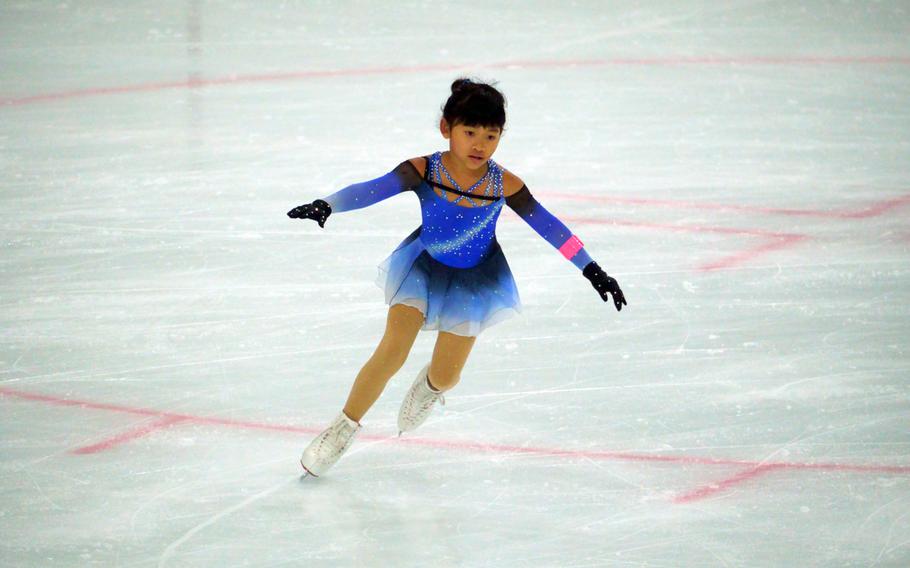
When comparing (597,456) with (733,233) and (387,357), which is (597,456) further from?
(733,233)

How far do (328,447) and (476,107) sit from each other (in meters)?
1.07

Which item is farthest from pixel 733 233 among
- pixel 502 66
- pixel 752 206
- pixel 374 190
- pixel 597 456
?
pixel 502 66

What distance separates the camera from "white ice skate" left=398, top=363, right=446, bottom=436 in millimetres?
4211

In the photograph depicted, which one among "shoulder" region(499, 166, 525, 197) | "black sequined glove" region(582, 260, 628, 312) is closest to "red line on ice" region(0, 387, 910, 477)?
"black sequined glove" region(582, 260, 628, 312)

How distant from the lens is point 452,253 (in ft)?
13.2

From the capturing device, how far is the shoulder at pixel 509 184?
13.1ft

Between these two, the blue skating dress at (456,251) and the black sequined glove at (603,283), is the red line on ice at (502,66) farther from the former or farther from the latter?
the black sequined glove at (603,283)

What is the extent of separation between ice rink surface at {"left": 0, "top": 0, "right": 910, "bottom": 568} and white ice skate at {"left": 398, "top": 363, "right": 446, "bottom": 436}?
0.10m

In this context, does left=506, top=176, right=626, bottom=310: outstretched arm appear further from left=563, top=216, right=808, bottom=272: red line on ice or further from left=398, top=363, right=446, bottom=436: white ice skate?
left=563, top=216, right=808, bottom=272: red line on ice

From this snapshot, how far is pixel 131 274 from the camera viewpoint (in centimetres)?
568

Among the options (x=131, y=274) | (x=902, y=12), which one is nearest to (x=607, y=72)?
(x=902, y=12)

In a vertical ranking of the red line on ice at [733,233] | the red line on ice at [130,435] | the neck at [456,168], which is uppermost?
the neck at [456,168]

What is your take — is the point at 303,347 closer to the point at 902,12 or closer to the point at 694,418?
the point at 694,418

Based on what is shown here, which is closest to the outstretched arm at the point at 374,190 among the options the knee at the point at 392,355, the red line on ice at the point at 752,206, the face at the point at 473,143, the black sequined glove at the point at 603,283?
the face at the point at 473,143
